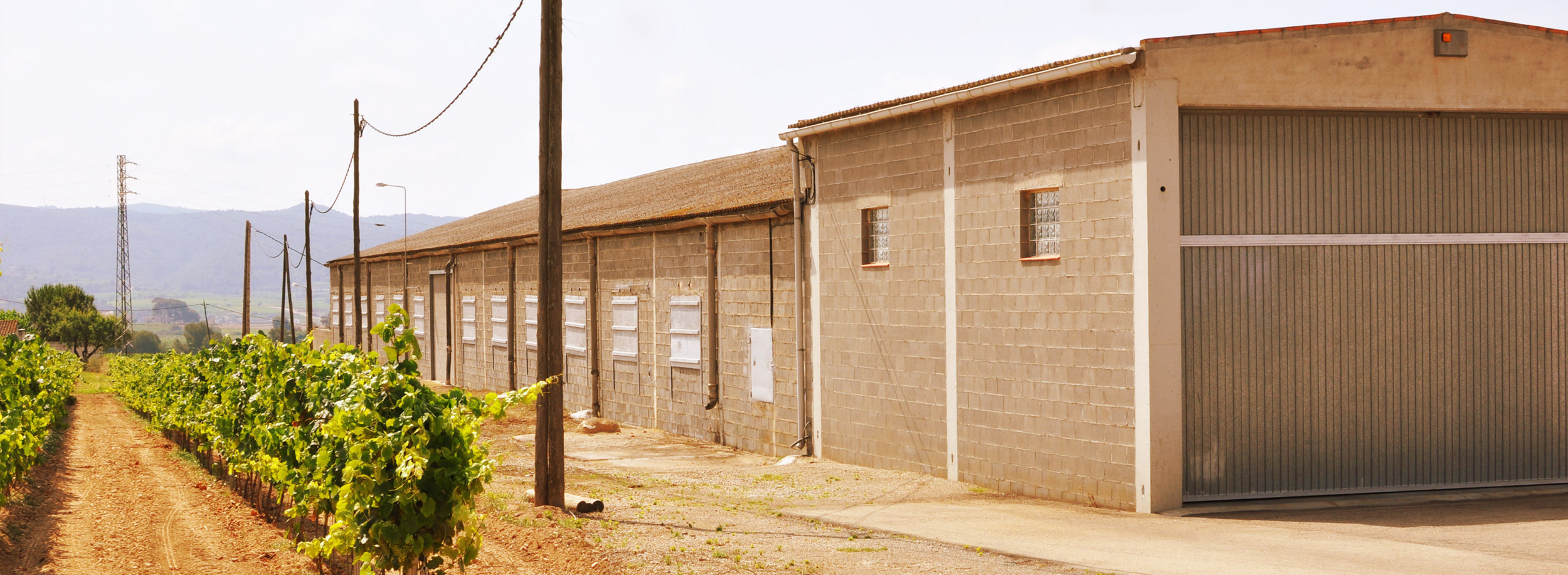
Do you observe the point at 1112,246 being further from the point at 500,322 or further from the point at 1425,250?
the point at 500,322

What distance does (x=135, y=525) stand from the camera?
1310 centimetres

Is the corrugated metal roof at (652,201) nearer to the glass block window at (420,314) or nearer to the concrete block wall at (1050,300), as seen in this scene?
the glass block window at (420,314)

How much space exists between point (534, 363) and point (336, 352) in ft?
55.4

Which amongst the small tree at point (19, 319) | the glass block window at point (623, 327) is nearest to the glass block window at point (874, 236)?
the glass block window at point (623, 327)

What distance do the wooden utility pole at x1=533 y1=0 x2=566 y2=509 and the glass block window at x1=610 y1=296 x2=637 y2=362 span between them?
9.55 meters

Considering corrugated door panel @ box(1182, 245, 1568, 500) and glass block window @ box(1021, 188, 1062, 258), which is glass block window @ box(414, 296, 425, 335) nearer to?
glass block window @ box(1021, 188, 1062, 258)

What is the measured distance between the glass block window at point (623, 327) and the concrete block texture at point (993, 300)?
21.1 feet

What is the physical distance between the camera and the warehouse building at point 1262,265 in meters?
11.2

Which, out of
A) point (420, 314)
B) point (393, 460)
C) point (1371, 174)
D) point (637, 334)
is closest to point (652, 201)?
point (637, 334)

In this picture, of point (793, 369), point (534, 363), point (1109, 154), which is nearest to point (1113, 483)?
point (1109, 154)

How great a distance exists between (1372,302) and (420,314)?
2967 centimetres

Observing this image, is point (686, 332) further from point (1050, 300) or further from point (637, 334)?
point (1050, 300)

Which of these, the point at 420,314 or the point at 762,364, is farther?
the point at 420,314

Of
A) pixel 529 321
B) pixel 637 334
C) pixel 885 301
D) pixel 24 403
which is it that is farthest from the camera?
pixel 529 321
